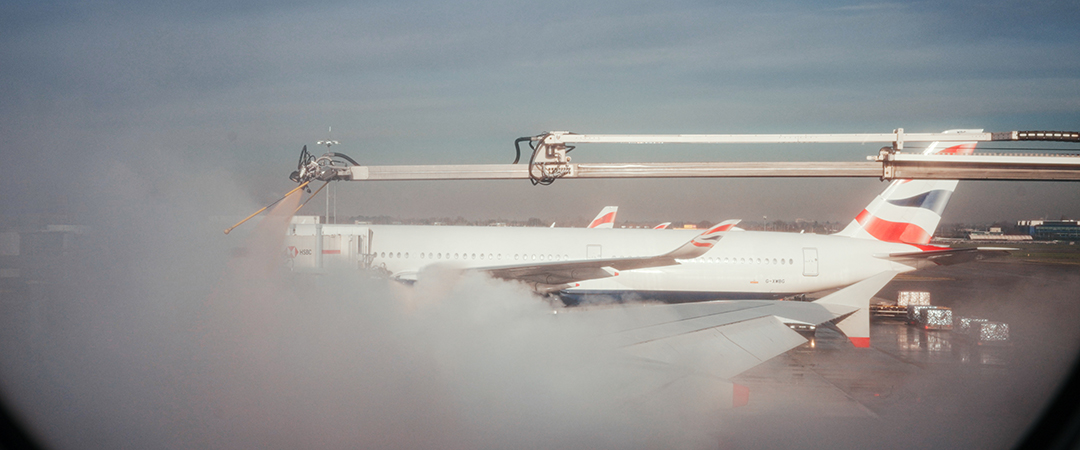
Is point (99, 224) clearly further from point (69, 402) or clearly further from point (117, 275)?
point (69, 402)

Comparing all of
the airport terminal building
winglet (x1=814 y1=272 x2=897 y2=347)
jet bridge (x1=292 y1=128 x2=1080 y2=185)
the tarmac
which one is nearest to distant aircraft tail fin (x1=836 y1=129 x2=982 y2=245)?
the tarmac

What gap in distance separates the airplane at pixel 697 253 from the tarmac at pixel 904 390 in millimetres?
3177

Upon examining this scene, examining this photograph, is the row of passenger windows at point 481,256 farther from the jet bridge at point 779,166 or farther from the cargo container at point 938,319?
the jet bridge at point 779,166

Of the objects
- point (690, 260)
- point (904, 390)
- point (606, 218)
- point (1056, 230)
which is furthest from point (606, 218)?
point (1056, 230)

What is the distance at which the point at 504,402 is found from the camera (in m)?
5.99

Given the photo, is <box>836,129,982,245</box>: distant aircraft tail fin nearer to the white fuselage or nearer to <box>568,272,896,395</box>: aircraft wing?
the white fuselage

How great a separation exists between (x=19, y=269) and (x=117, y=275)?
1.23m

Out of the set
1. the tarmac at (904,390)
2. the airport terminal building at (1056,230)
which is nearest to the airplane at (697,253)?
the tarmac at (904,390)

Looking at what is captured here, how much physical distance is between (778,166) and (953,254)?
16066mm

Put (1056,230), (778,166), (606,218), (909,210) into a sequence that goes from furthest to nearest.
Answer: (1056,230)
(606,218)
(909,210)
(778,166)

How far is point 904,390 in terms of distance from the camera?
1085 centimetres

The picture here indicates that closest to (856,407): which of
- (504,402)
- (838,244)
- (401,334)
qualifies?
(504,402)

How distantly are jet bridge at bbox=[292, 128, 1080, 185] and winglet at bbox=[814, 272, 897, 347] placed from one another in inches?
169

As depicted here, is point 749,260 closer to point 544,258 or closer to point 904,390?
point 544,258
